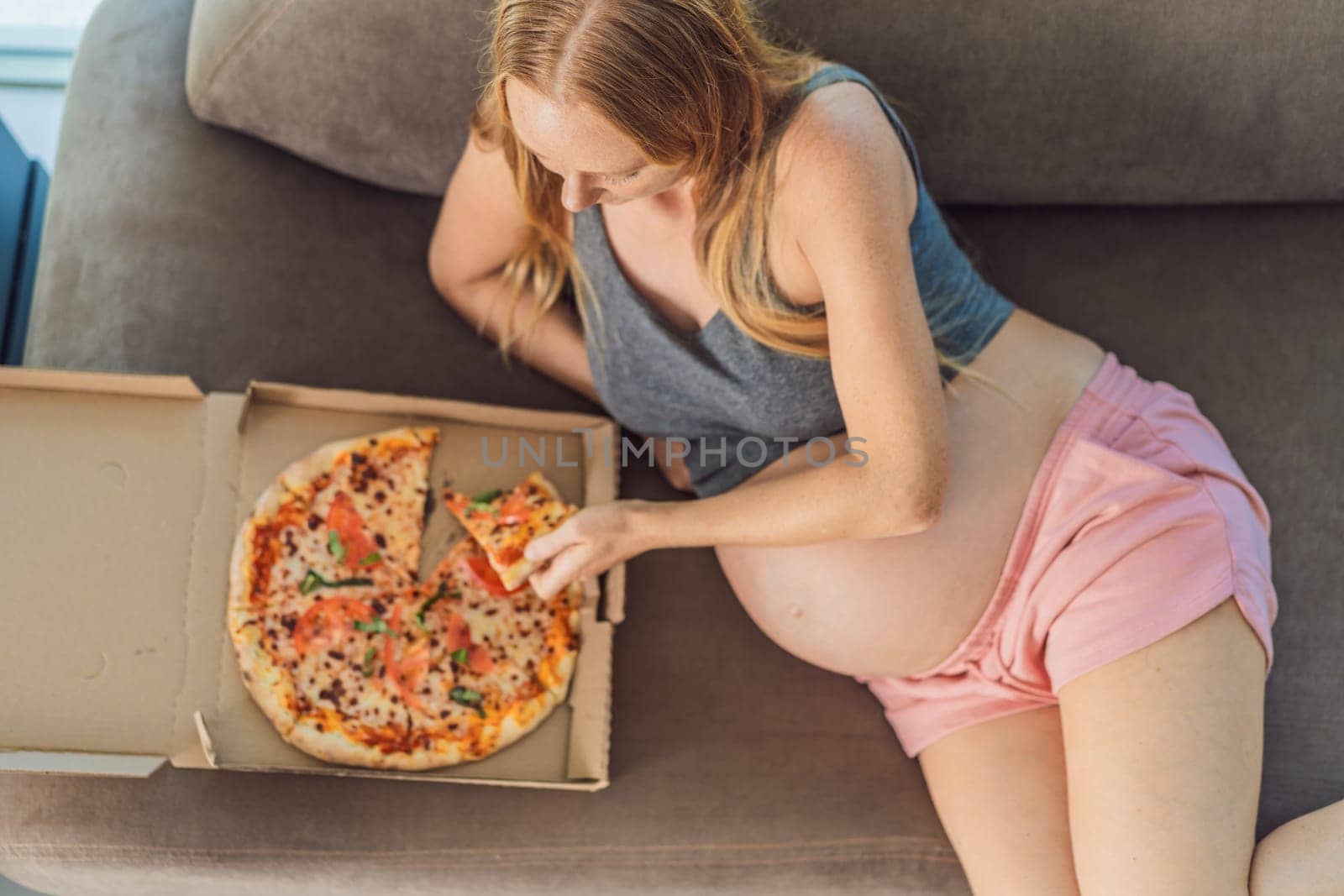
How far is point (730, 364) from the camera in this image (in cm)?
122

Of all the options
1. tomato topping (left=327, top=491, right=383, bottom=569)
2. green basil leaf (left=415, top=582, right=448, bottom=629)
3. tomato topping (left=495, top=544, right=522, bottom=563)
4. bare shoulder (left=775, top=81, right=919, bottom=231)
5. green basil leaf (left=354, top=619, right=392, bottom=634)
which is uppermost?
bare shoulder (left=775, top=81, right=919, bottom=231)

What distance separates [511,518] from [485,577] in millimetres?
97

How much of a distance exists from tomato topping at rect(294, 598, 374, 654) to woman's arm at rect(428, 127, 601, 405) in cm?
42

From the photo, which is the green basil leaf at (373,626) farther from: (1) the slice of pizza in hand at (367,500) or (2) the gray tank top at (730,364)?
(2) the gray tank top at (730,364)

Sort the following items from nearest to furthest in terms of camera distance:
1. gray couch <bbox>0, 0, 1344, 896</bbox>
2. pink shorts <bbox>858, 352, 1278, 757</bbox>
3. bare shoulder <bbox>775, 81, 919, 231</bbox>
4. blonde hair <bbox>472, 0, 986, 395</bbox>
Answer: blonde hair <bbox>472, 0, 986, 395</bbox> < bare shoulder <bbox>775, 81, 919, 231</bbox> < pink shorts <bbox>858, 352, 1278, 757</bbox> < gray couch <bbox>0, 0, 1344, 896</bbox>

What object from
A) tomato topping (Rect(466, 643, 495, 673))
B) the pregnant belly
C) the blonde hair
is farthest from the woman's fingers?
the blonde hair

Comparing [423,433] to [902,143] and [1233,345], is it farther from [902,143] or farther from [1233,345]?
[1233,345]

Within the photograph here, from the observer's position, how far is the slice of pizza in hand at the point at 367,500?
4.43 ft

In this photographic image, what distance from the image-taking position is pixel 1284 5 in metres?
1.37

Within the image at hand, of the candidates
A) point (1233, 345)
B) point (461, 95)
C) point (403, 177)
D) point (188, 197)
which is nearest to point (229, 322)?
point (188, 197)

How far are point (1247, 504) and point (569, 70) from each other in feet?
3.13

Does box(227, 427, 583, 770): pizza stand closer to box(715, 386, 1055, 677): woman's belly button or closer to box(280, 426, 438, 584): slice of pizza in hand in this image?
box(280, 426, 438, 584): slice of pizza in hand

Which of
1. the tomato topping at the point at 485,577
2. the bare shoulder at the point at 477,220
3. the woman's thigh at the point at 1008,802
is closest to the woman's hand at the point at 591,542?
the tomato topping at the point at 485,577

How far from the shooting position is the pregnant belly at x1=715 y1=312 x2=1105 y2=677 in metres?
1.27
